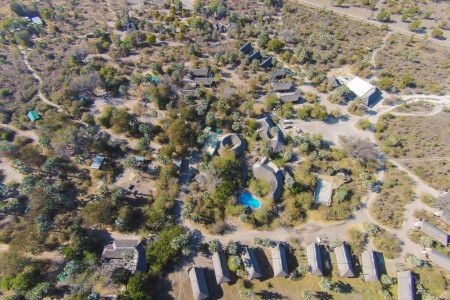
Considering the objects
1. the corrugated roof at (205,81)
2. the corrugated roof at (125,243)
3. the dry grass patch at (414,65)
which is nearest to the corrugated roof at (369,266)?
the corrugated roof at (125,243)

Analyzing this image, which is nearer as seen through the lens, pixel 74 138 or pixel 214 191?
pixel 214 191

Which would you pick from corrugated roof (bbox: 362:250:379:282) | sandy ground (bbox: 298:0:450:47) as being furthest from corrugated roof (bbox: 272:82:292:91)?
sandy ground (bbox: 298:0:450:47)

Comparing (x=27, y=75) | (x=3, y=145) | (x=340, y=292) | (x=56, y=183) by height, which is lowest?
(x=340, y=292)

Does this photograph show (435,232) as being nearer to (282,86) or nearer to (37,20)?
(282,86)

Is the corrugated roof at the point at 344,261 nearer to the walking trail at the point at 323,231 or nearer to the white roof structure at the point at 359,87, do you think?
the walking trail at the point at 323,231

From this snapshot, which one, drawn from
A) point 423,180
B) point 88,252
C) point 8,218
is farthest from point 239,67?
point 8,218

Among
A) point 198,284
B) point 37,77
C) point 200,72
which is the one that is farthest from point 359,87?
point 37,77

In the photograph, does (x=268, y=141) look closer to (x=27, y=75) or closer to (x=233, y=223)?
(x=233, y=223)
